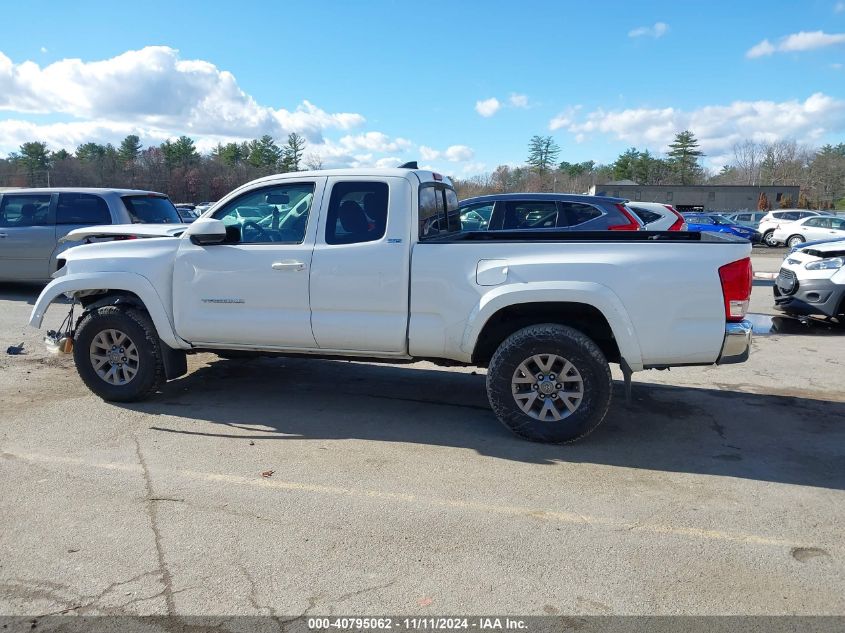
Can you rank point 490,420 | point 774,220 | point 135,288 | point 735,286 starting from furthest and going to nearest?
point 774,220, point 135,288, point 490,420, point 735,286

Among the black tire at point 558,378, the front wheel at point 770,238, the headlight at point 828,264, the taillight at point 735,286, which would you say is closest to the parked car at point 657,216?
the headlight at point 828,264

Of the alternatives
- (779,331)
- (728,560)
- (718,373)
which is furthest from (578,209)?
(728,560)

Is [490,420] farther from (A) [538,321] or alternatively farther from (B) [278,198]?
(B) [278,198]

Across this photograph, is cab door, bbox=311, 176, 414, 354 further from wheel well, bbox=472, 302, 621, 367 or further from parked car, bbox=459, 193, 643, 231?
parked car, bbox=459, 193, 643, 231

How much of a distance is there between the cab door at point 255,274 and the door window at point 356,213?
151 millimetres

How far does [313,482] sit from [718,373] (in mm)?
5006

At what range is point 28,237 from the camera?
11797mm

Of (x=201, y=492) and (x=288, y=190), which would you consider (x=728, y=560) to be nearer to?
(x=201, y=492)

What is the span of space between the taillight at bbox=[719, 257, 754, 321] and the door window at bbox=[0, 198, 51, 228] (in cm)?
1140

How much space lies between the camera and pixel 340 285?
5320mm

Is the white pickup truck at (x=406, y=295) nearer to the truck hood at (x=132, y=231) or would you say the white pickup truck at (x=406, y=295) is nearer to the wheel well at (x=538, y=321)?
the wheel well at (x=538, y=321)

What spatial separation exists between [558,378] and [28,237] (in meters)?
10.7

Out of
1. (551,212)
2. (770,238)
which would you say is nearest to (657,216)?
(551,212)

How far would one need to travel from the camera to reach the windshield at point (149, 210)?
11391 mm
